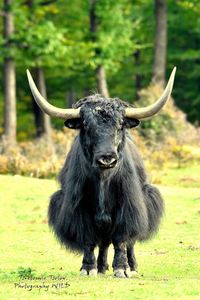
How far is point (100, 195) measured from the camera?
1250 centimetres

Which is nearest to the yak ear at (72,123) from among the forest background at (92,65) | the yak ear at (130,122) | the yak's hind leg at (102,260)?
the yak ear at (130,122)

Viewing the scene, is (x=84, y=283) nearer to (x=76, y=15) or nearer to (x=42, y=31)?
(x=42, y=31)

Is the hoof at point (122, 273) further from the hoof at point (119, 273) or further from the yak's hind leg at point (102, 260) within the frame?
the yak's hind leg at point (102, 260)

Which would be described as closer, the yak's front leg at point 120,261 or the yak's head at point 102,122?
the yak's head at point 102,122

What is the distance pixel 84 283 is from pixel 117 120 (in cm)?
201

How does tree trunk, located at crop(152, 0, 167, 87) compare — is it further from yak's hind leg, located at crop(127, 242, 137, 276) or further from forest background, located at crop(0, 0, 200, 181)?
yak's hind leg, located at crop(127, 242, 137, 276)

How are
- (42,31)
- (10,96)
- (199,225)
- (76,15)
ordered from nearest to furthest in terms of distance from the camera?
(199,225) → (42,31) → (10,96) → (76,15)

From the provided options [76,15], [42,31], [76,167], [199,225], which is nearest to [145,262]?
[76,167]

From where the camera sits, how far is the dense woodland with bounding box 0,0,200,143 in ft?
112

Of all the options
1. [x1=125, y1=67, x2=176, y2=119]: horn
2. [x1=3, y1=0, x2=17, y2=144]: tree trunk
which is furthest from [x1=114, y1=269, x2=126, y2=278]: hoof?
[x1=3, y1=0, x2=17, y2=144]: tree trunk

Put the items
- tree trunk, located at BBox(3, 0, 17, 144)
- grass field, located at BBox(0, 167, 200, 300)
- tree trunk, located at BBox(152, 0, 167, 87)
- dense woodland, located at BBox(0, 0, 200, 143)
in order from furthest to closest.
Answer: tree trunk, located at BBox(152, 0, 167, 87) < tree trunk, located at BBox(3, 0, 17, 144) < dense woodland, located at BBox(0, 0, 200, 143) < grass field, located at BBox(0, 167, 200, 300)

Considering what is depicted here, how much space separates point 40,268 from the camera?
46.3 feet

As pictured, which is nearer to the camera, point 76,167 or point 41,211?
point 76,167

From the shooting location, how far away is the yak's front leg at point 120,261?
12.5 meters
